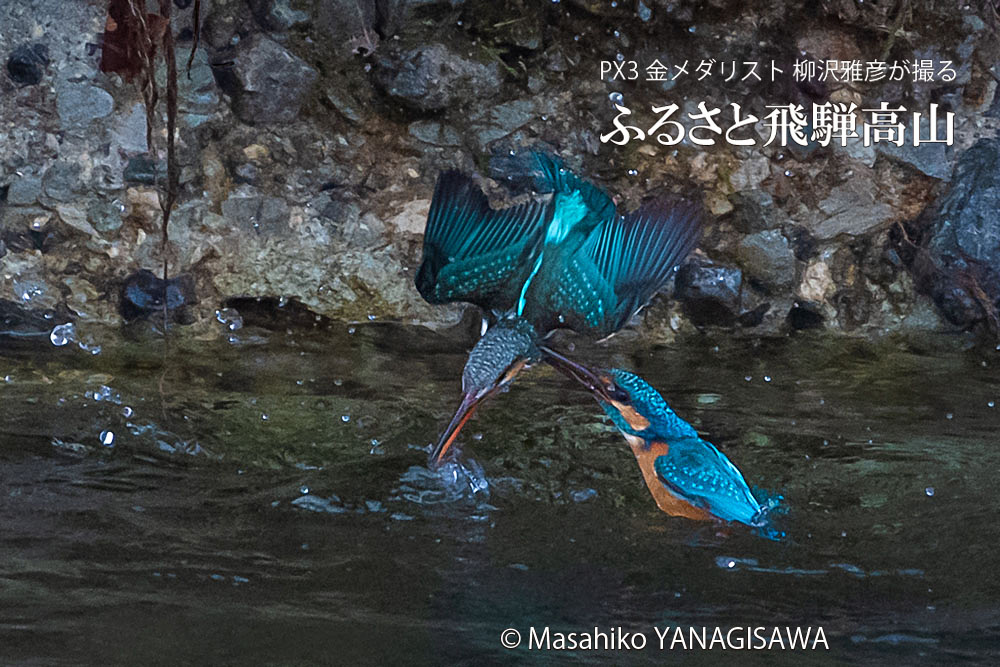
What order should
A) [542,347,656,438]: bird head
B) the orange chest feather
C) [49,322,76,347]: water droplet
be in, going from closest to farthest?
the orange chest feather → [542,347,656,438]: bird head → [49,322,76,347]: water droplet

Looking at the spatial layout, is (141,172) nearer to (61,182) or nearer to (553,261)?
(61,182)

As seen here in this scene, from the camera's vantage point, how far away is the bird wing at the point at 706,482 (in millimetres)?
1815

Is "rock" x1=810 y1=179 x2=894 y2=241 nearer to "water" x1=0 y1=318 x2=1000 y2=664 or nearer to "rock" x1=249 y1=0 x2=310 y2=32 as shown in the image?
"water" x1=0 y1=318 x2=1000 y2=664

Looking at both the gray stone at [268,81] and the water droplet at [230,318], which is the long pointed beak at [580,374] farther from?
the gray stone at [268,81]

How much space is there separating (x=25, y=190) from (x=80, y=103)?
0.77ft

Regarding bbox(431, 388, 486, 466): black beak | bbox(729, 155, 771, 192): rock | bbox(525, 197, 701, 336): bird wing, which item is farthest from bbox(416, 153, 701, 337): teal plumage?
bbox(729, 155, 771, 192): rock

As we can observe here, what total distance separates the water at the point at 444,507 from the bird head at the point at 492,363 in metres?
0.12

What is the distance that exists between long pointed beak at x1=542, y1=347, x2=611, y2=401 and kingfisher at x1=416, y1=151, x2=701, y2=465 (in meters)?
0.07

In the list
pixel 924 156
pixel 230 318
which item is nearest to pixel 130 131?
pixel 230 318

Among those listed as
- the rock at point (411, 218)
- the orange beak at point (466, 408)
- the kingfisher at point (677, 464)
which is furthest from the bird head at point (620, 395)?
the rock at point (411, 218)

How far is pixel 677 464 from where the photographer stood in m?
1.87

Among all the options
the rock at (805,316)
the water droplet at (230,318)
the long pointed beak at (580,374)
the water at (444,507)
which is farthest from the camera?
the rock at (805,316)

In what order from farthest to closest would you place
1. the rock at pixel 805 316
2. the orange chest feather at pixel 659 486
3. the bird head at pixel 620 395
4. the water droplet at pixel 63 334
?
the rock at pixel 805 316 < the water droplet at pixel 63 334 < the bird head at pixel 620 395 < the orange chest feather at pixel 659 486

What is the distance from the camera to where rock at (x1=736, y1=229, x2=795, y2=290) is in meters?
2.79
